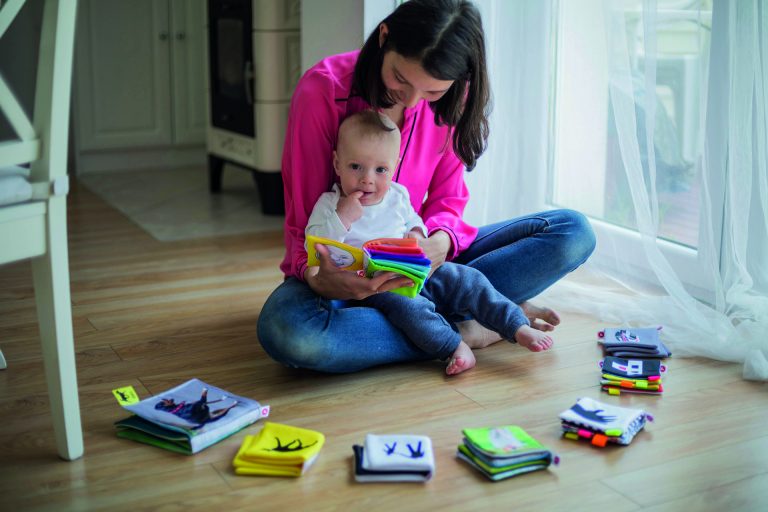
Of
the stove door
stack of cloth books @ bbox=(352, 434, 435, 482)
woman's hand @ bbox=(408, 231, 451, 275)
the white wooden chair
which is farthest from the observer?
the stove door

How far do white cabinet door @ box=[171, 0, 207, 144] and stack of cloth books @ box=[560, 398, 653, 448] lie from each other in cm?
305

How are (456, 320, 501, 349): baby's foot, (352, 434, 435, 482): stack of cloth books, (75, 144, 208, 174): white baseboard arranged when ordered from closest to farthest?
1. (352, 434, 435, 482): stack of cloth books
2. (456, 320, 501, 349): baby's foot
3. (75, 144, 208, 174): white baseboard

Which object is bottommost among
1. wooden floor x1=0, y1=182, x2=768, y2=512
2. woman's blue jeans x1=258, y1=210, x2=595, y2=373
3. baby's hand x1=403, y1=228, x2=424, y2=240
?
wooden floor x1=0, y1=182, x2=768, y2=512

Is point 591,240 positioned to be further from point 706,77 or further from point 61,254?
point 61,254

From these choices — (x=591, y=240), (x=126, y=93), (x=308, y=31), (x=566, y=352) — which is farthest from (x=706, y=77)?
(x=126, y=93)

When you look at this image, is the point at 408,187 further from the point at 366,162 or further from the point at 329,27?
the point at 329,27

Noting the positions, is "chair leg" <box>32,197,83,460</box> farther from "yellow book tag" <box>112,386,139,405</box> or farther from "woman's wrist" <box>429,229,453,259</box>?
"woman's wrist" <box>429,229,453,259</box>

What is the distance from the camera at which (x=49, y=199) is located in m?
1.45

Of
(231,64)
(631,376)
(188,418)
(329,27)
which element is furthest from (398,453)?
(231,64)

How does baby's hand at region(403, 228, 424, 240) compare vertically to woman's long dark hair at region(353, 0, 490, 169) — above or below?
below

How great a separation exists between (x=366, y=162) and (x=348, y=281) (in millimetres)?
250

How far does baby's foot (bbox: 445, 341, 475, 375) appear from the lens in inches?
76.5

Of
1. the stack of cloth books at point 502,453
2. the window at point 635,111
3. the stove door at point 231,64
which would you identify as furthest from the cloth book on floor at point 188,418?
the stove door at point 231,64

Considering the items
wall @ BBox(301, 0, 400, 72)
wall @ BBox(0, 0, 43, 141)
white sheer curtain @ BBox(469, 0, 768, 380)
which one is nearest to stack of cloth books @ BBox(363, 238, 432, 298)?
white sheer curtain @ BBox(469, 0, 768, 380)
